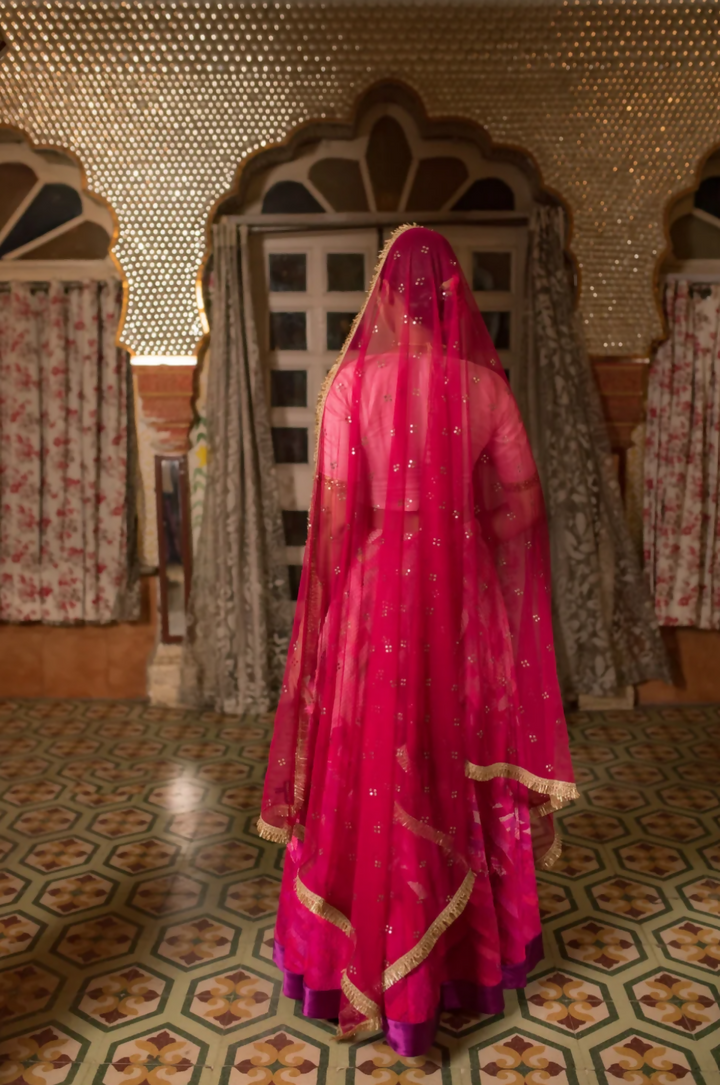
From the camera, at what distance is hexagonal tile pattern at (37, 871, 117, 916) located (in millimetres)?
2264

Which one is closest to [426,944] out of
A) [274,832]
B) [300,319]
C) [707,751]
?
[274,832]

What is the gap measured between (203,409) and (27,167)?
122 cm

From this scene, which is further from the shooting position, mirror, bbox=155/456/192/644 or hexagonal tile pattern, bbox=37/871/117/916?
mirror, bbox=155/456/192/644

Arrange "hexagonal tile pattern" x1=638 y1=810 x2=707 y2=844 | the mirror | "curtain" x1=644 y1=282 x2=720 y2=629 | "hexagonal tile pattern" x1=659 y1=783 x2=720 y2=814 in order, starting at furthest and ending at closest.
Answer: the mirror
"curtain" x1=644 y1=282 x2=720 y2=629
"hexagonal tile pattern" x1=659 y1=783 x2=720 y2=814
"hexagonal tile pattern" x1=638 y1=810 x2=707 y2=844

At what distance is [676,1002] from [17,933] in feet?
5.09

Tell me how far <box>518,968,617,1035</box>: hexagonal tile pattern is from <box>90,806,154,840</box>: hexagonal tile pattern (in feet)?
4.26

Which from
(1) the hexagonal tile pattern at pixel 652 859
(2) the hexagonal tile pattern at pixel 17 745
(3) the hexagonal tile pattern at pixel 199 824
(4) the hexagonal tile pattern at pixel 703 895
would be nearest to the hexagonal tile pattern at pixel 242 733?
(3) the hexagonal tile pattern at pixel 199 824

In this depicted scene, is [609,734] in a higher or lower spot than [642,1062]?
higher

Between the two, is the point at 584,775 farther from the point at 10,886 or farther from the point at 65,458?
the point at 65,458

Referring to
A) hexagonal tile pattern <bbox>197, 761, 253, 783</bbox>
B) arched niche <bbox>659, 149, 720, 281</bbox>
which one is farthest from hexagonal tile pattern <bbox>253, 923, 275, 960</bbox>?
arched niche <bbox>659, 149, 720, 281</bbox>

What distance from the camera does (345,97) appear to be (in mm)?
3215

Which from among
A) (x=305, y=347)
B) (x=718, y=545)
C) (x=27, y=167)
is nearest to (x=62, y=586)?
(x=305, y=347)

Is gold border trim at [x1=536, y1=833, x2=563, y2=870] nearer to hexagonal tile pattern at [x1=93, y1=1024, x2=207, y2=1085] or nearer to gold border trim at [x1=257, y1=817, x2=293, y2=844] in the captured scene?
gold border trim at [x1=257, y1=817, x2=293, y2=844]

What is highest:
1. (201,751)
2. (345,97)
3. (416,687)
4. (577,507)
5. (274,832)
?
(345,97)
